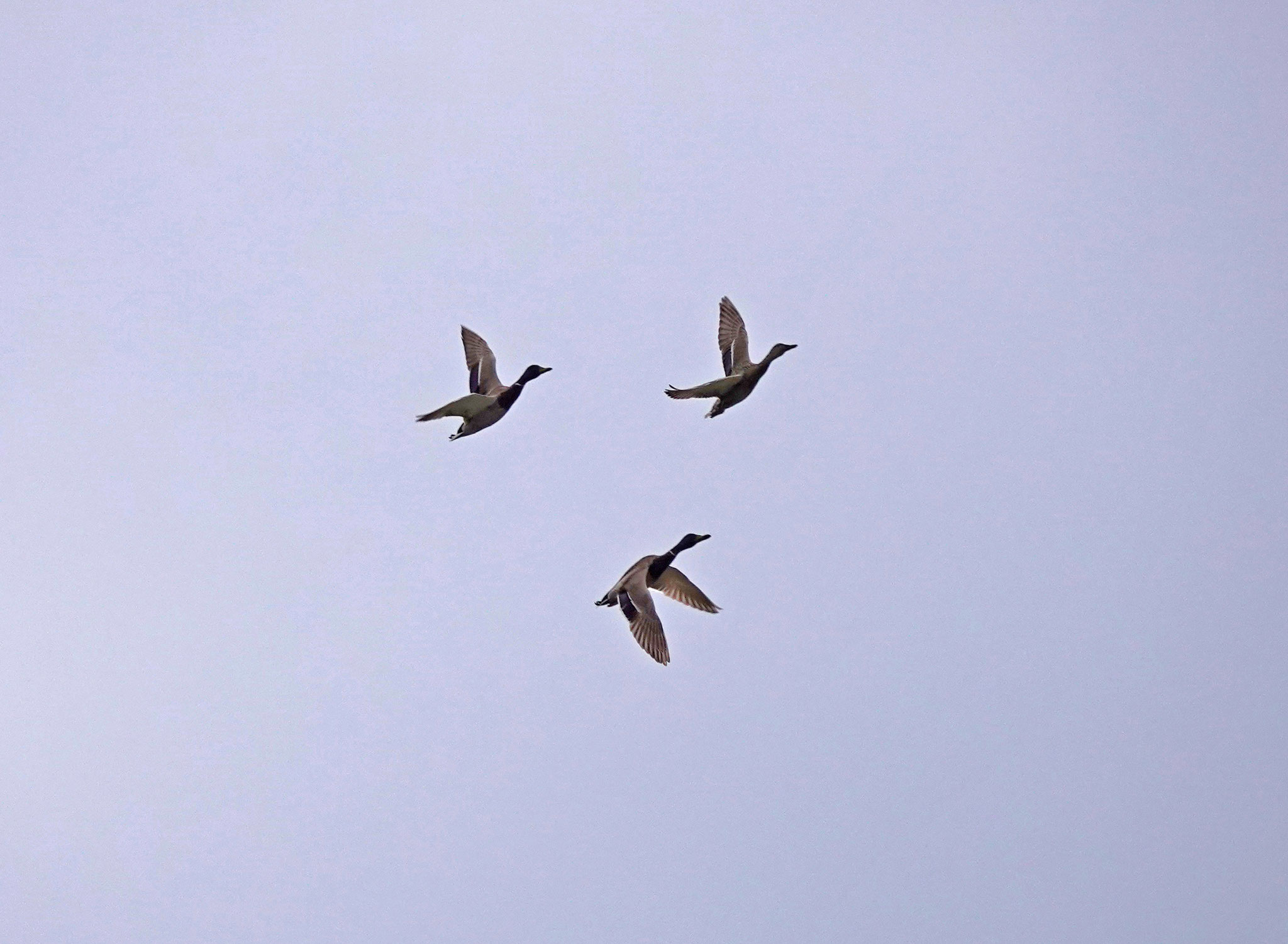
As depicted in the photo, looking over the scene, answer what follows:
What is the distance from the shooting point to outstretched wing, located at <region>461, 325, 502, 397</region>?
36875 millimetres

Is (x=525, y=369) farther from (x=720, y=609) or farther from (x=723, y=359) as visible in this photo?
(x=720, y=609)

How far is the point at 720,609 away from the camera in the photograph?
33.8 metres

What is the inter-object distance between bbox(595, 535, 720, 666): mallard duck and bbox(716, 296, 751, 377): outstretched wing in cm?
473

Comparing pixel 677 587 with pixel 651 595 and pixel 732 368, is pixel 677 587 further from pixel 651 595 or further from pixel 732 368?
pixel 732 368

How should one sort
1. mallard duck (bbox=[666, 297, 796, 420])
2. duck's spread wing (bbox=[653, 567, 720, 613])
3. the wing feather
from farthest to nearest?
duck's spread wing (bbox=[653, 567, 720, 613]), mallard duck (bbox=[666, 297, 796, 420]), the wing feather

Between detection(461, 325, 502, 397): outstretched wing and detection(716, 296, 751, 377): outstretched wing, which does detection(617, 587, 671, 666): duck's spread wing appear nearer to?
detection(716, 296, 751, 377): outstretched wing

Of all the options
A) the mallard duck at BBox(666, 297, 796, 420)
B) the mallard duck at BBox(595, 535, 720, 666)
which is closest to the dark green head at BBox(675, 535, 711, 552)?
the mallard duck at BBox(595, 535, 720, 666)

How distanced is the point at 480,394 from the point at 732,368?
6.84 meters

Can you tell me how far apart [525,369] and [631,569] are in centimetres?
620

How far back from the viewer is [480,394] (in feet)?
119

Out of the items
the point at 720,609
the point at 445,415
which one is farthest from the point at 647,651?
the point at 445,415

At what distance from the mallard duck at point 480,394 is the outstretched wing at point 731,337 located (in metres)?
4.76

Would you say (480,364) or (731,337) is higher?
(480,364)

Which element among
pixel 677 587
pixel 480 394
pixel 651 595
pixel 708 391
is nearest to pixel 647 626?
pixel 651 595
